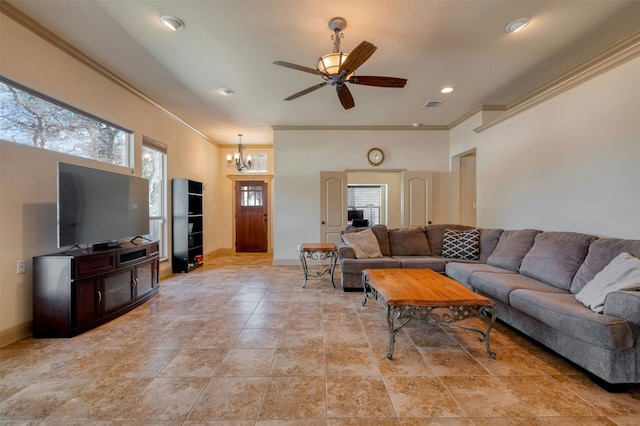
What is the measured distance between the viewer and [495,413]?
1542 millimetres

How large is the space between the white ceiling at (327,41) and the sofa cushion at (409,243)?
2182 millimetres

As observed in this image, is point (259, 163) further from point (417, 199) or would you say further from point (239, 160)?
point (417, 199)

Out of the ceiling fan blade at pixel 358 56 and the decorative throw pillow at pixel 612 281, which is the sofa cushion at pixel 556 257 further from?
the ceiling fan blade at pixel 358 56

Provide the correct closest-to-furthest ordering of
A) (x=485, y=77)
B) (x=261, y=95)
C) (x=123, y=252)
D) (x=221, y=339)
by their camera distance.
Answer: (x=221, y=339) → (x=123, y=252) → (x=485, y=77) → (x=261, y=95)

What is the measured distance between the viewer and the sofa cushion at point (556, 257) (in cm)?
255

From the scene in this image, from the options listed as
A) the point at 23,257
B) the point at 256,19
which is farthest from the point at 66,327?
the point at 256,19

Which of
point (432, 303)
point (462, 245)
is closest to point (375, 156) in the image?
point (462, 245)

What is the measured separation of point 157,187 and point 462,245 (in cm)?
517

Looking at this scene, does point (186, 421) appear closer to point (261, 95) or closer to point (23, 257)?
point (23, 257)

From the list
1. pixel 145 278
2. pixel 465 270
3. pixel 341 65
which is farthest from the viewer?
pixel 145 278

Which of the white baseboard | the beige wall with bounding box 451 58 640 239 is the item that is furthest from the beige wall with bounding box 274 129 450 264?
the white baseboard

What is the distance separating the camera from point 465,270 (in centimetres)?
326

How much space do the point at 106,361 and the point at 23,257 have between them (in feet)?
4.44

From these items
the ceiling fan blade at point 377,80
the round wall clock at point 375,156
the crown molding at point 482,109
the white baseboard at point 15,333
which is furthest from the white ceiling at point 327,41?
the white baseboard at point 15,333
